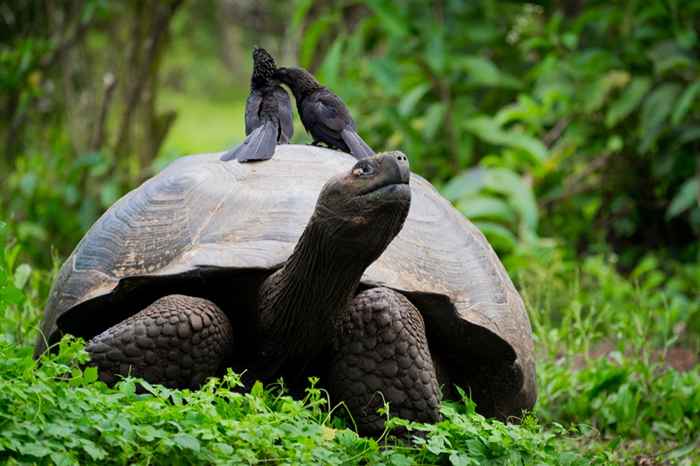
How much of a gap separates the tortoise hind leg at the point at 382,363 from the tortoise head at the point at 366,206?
24 centimetres

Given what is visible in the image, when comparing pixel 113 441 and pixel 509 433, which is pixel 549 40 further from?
pixel 113 441

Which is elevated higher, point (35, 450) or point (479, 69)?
point (479, 69)

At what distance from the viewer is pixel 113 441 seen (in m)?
2.33

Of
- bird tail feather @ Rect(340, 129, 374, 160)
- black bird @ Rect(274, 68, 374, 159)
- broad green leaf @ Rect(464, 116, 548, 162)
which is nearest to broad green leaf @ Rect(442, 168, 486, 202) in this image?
broad green leaf @ Rect(464, 116, 548, 162)

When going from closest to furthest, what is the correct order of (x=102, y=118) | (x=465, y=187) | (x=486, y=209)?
(x=486, y=209), (x=465, y=187), (x=102, y=118)

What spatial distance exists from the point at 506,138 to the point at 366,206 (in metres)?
5.32

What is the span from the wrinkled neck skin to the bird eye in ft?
0.60

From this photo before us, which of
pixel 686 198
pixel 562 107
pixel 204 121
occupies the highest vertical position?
pixel 562 107

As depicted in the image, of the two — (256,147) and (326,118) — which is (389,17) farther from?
(256,147)

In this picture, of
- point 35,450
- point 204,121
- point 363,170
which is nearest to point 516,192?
point 363,170

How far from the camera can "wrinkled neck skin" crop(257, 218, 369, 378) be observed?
292 cm

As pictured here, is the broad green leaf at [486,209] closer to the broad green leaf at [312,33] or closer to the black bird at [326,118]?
the broad green leaf at [312,33]

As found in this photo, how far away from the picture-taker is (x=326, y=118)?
3.90 metres

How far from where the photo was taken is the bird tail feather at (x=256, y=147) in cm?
357
